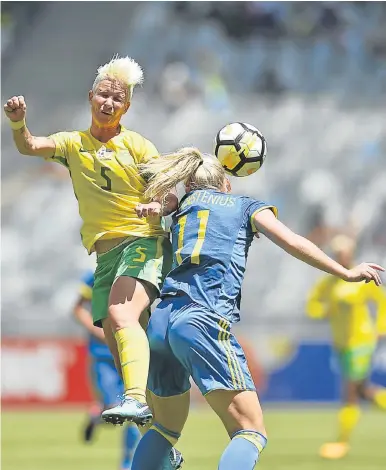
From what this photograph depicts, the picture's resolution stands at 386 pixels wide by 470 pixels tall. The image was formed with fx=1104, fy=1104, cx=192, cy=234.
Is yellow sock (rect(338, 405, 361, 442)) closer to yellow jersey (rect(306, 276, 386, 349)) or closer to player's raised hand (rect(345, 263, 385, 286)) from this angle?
yellow jersey (rect(306, 276, 386, 349))

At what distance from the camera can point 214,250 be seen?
582 centimetres

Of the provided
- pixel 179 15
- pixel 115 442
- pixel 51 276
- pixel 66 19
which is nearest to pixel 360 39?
pixel 179 15

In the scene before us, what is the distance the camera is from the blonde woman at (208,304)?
5.67 meters

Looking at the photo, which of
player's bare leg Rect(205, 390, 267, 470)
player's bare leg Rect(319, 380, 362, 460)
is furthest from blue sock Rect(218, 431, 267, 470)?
player's bare leg Rect(319, 380, 362, 460)

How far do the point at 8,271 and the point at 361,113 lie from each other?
8263mm

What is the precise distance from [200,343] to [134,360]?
1.52ft

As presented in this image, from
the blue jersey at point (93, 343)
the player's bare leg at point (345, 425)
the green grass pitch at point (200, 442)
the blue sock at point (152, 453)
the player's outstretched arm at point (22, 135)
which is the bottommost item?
the green grass pitch at point (200, 442)

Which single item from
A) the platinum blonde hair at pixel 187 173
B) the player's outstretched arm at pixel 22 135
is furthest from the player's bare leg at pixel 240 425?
the player's outstretched arm at pixel 22 135

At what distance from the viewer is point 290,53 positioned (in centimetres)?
2377

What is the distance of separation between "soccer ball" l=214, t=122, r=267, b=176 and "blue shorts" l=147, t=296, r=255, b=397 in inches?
36.5

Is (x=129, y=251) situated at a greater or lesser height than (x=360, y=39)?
lesser

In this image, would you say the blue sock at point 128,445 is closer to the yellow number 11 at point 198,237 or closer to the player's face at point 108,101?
the player's face at point 108,101

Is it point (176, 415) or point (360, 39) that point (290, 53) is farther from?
point (176, 415)

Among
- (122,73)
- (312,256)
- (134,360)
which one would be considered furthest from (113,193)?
(312,256)
